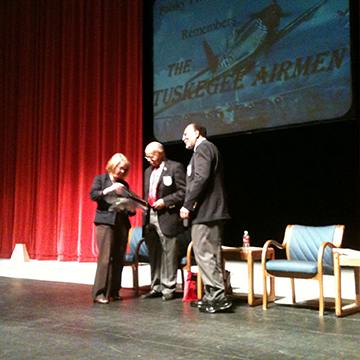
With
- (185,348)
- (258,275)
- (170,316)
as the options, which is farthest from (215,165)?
(258,275)

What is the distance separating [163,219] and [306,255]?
3.94 ft

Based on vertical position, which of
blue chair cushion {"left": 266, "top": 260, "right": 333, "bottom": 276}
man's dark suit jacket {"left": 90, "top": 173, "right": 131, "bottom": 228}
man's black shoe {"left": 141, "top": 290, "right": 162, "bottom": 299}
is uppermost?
man's dark suit jacket {"left": 90, "top": 173, "right": 131, "bottom": 228}

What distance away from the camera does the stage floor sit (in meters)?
2.35

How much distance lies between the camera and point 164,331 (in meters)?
2.80

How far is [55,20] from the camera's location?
812 cm

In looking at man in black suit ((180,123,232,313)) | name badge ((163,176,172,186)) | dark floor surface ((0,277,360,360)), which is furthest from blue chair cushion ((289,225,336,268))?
name badge ((163,176,172,186))

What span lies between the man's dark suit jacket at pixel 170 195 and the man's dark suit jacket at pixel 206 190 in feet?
1.53

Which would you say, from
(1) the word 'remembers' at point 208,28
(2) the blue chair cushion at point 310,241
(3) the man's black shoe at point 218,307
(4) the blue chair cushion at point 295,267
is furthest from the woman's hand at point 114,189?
(1) the word 'remembers' at point 208,28

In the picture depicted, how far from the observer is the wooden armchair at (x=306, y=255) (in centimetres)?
331

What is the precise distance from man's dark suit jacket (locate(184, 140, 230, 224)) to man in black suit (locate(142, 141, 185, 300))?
496 mm

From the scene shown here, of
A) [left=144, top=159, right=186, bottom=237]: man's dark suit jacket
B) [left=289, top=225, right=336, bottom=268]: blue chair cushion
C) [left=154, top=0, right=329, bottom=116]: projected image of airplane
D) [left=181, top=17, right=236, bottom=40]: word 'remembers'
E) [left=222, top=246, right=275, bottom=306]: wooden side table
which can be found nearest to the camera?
[left=222, top=246, right=275, bottom=306]: wooden side table

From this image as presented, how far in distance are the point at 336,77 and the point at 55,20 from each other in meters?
5.13

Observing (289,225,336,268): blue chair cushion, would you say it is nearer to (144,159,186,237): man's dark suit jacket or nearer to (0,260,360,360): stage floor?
A: (0,260,360,360): stage floor

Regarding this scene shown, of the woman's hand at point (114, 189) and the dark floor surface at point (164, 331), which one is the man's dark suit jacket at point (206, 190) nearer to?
the woman's hand at point (114, 189)
